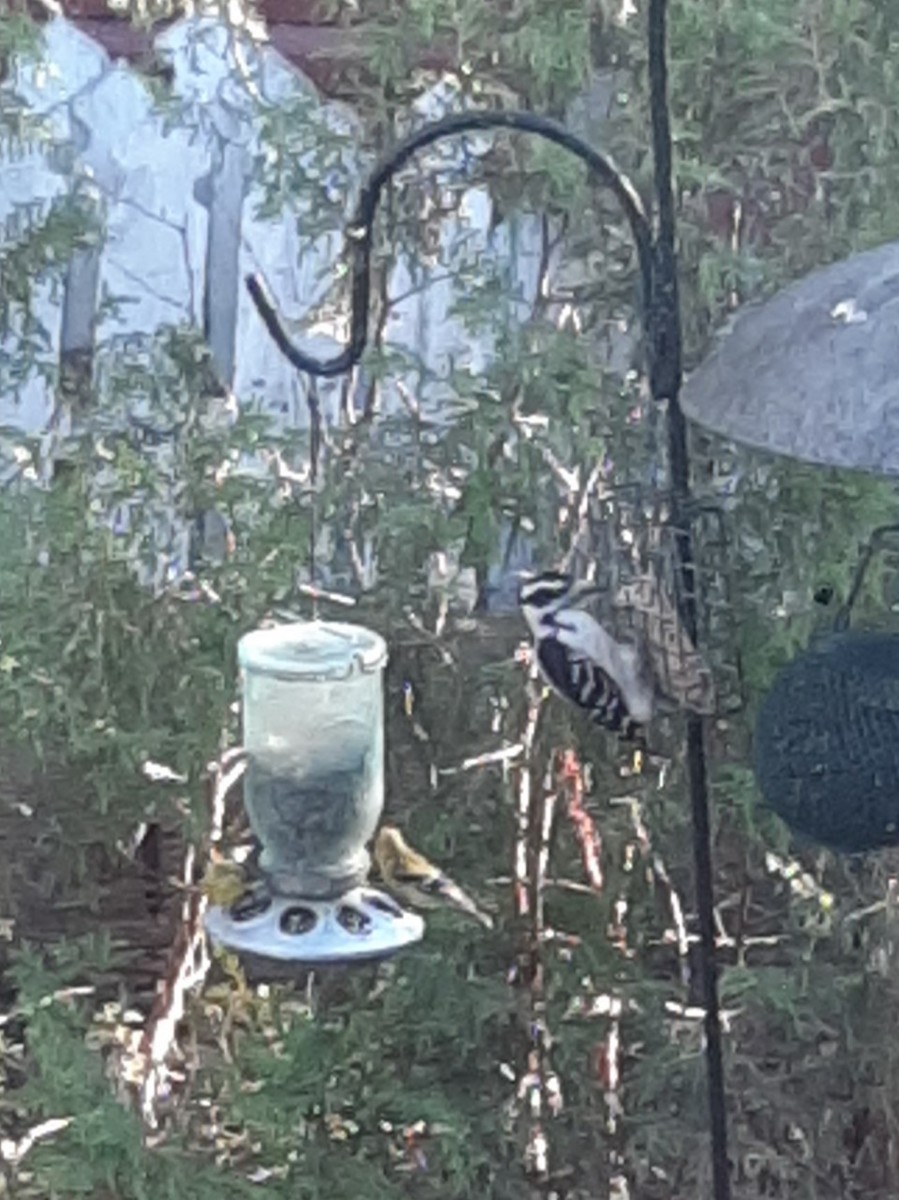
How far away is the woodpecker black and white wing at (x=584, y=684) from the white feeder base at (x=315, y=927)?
0.75 feet

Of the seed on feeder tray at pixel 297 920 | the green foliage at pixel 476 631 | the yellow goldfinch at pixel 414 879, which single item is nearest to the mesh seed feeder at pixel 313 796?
the seed on feeder tray at pixel 297 920

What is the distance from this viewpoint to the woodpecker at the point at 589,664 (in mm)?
2014

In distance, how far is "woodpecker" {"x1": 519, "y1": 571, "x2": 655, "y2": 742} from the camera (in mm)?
2014

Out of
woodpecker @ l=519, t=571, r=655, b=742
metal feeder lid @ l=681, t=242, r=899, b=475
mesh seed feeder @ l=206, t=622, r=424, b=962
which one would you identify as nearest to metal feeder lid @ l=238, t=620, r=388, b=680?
mesh seed feeder @ l=206, t=622, r=424, b=962

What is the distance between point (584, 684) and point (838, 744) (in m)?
0.21

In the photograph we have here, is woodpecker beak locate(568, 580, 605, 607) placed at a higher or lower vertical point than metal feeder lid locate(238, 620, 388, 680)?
higher

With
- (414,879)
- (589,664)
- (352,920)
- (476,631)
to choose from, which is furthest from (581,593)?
(476,631)

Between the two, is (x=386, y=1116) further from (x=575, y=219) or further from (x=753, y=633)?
(x=575, y=219)

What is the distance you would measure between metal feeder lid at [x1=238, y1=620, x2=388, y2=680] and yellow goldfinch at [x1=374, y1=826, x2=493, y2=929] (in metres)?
0.30

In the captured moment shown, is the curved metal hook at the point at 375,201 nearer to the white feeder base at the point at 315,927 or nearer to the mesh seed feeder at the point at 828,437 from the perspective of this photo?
the mesh seed feeder at the point at 828,437

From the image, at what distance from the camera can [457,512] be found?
2670 mm

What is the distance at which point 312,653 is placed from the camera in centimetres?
199

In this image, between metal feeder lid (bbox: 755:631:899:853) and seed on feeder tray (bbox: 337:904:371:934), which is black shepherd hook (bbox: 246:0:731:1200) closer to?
metal feeder lid (bbox: 755:631:899:853)

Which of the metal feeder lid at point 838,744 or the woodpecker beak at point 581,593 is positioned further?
the woodpecker beak at point 581,593
